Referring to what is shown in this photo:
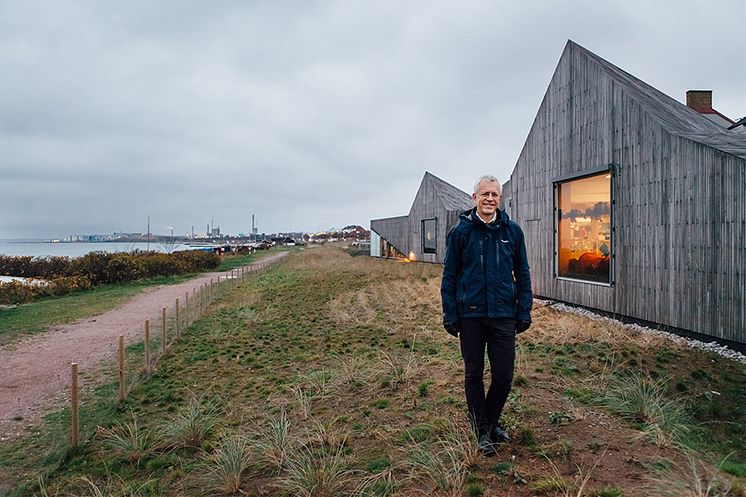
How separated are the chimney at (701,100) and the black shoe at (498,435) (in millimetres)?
17633

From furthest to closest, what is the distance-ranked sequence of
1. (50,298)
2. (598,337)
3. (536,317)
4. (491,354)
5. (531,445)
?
(50,298), (536,317), (598,337), (531,445), (491,354)

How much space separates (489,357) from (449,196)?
24.1 m

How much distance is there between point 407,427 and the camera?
3.78 meters

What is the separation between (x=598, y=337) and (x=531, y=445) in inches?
166

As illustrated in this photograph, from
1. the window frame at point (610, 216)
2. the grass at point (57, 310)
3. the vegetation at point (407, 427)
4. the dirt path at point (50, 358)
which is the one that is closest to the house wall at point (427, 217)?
the window frame at point (610, 216)

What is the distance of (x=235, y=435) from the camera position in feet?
12.6

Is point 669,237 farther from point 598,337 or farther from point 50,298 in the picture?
point 50,298

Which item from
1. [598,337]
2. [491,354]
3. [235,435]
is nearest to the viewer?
[491,354]

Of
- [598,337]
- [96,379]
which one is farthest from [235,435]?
[598,337]

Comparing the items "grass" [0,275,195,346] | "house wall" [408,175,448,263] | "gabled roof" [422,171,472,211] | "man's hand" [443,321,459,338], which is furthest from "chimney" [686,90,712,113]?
"grass" [0,275,195,346]

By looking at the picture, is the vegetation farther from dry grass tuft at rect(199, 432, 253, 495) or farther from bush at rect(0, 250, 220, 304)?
bush at rect(0, 250, 220, 304)

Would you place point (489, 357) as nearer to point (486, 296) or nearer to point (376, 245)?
point (486, 296)

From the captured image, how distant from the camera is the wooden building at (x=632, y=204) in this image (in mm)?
6055

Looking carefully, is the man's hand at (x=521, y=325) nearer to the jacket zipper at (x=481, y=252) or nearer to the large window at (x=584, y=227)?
the jacket zipper at (x=481, y=252)
